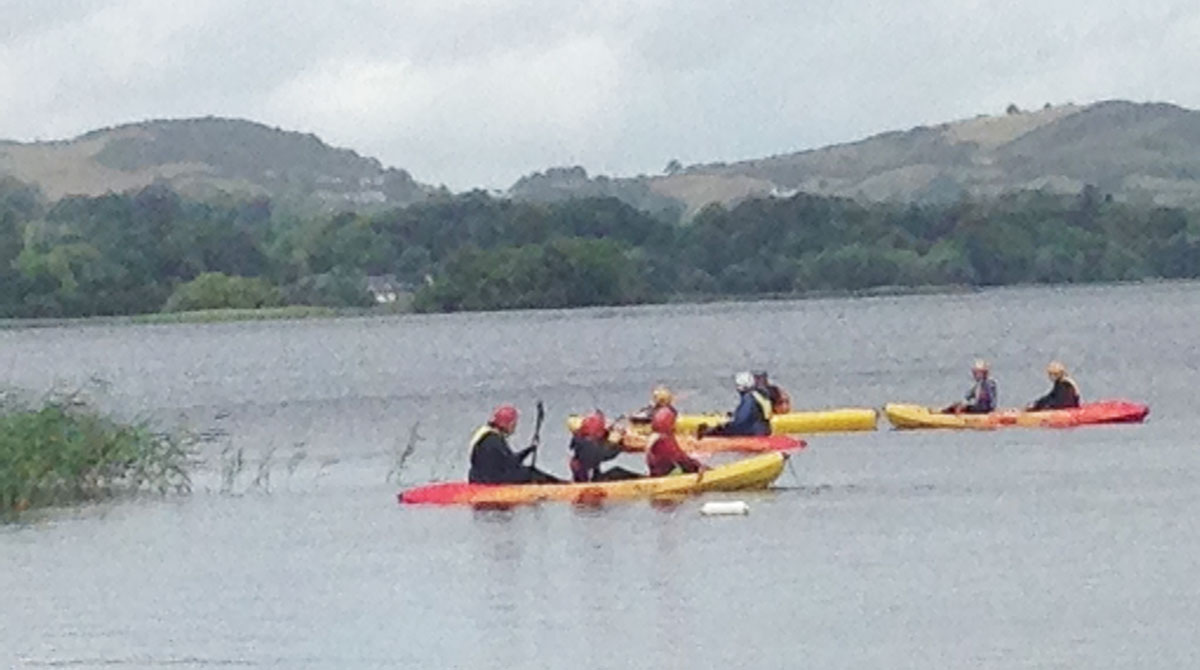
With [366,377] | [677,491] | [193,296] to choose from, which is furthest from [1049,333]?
[677,491]

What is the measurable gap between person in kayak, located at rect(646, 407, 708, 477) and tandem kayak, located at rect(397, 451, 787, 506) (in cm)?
26

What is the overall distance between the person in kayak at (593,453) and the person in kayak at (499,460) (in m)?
0.44

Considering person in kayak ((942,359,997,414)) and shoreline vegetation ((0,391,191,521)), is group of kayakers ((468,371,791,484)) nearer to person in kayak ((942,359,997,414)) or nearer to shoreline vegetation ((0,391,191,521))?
shoreline vegetation ((0,391,191,521))

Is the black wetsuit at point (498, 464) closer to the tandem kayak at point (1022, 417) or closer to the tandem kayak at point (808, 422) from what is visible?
the tandem kayak at point (808, 422)

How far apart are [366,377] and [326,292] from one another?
73.4 metres

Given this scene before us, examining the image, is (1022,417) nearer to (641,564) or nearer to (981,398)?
(981,398)

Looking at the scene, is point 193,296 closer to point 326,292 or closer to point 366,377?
point 326,292

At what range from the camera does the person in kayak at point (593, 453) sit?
39.9 m

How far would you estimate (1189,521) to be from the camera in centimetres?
3622

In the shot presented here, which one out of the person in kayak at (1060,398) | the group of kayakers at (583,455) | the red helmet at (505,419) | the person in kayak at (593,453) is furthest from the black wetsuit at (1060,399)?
the red helmet at (505,419)

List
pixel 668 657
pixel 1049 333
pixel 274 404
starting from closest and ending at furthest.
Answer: pixel 668 657, pixel 274 404, pixel 1049 333

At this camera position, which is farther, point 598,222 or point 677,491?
point 598,222

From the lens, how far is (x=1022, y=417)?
2023 inches

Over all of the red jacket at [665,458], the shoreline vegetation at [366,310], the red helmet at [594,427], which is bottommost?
the shoreline vegetation at [366,310]
